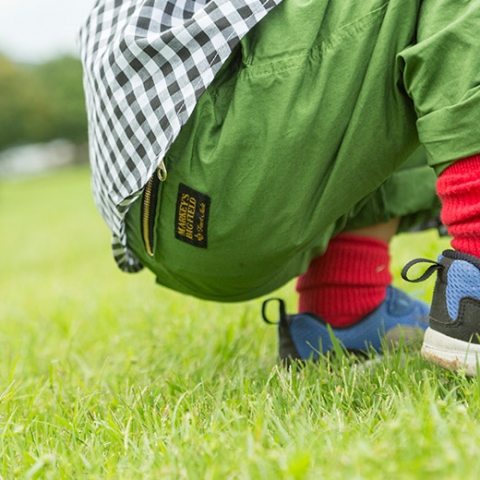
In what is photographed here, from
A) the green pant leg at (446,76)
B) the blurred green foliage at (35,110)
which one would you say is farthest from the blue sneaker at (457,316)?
the blurred green foliage at (35,110)

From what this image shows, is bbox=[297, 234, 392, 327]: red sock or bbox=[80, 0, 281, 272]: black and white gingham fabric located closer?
bbox=[80, 0, 281, 272]: black and white gingham fabric

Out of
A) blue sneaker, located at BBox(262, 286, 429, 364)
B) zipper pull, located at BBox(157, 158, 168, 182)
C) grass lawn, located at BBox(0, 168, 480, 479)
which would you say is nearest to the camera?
grass lawn, located at BBox(0, 168, 480, 479)

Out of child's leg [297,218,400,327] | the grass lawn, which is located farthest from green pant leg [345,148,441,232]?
the grass lawn

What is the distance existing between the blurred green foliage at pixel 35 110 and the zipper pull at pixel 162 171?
96.6 ft

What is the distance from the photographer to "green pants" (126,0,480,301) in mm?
947

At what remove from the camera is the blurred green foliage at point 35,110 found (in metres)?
29.0

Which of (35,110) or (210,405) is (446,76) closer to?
(210,405)

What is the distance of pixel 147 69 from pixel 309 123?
0.25 m

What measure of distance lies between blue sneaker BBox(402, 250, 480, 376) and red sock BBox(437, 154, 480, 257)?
0.07 ft

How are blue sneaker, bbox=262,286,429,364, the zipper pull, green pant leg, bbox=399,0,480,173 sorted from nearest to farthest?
green pant leg, bbox=399,0,480,173, the zipper pull, blue sneaker, bbox=262,286,429,364

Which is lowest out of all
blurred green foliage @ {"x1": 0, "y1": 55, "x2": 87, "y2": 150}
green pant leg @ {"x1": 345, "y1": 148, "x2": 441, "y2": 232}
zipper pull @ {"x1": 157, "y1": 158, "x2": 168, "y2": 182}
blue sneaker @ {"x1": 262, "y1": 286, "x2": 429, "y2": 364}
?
blurred green foliage @ {"x1": 0, "y1": 55, "x2": 87, "y2": 150}

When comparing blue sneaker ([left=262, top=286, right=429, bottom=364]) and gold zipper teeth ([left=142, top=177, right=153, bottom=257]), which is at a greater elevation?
gold zipper teeth ([left=142, top=177, right=153, bottom=257])

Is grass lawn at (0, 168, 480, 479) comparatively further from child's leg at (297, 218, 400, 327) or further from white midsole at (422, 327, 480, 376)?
child's leg at (297, 218, 400, 327)

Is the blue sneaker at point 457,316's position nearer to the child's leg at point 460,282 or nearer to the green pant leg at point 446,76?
the child's leg at point 460,282
